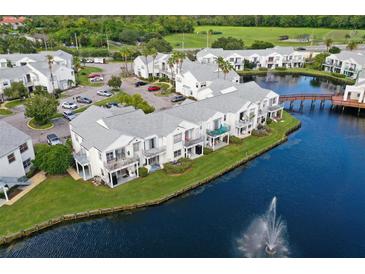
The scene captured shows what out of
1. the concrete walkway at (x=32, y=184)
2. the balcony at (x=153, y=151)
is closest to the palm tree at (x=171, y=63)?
the balcony at (x=153, y=151)

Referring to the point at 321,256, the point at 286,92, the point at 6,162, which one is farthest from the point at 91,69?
the point at 321,256

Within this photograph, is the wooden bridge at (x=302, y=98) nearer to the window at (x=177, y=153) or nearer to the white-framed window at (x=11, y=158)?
the window at (x=177, y=153)

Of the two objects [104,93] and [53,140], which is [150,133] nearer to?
[53,140]

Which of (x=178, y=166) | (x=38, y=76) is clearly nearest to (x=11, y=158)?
(x=178, y=166)

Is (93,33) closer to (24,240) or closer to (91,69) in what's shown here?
(91,69)

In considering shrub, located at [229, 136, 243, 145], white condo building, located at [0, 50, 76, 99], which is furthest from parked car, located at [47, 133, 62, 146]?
white condo building, located at [0, 50, 76, 99]

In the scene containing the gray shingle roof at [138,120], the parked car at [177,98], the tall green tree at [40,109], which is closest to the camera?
the gray shingle roof at [138,120]
